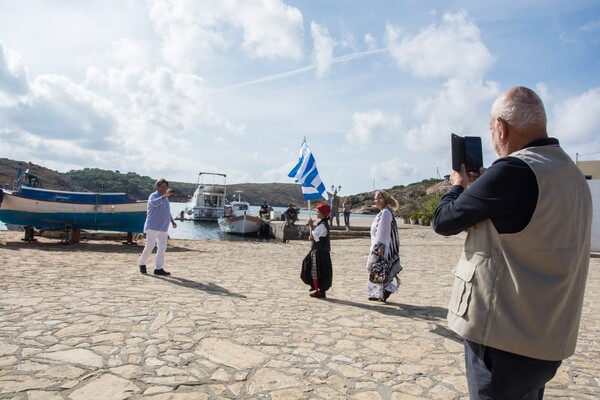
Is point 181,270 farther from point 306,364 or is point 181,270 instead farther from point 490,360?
point 490,360

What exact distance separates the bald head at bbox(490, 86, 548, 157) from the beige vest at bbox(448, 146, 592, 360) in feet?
0.39

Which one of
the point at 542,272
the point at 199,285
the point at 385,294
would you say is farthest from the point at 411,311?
the point at 542,272

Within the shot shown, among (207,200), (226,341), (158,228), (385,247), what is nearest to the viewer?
(226,341)

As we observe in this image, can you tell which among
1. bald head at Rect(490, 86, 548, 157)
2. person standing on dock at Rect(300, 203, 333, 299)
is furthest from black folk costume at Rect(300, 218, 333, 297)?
bald head at Rect(490, 86, 548, 157)

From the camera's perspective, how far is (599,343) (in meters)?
5.28

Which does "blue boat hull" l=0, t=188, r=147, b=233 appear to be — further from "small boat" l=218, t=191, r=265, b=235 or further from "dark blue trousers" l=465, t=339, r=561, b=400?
"small boat" l=218, t=191, r=265, b=235

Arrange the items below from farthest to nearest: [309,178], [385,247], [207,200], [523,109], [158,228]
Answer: [207,200], [309,178], [158,228], [385,247], [523,109]

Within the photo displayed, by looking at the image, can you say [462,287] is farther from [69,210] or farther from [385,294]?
[69,210]

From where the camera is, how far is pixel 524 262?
1.89 m

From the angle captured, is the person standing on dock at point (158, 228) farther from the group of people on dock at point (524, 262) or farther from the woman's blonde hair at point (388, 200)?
the group of people on dock at point (524, 262)

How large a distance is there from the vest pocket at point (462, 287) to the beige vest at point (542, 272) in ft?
0.18

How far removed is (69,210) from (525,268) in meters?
16.8

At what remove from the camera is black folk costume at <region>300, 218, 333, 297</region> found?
7.57 metres

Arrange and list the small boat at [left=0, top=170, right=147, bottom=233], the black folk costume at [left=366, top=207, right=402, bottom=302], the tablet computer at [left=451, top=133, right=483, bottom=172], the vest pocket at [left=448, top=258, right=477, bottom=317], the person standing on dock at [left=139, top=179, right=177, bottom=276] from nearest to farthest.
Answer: the vest pocket at [left=448, top=258, right=477, bottom=317] → the tablet computer at [left=451, top=133, right=483, bottom=172] → the black folk costume at [left=366, top=207, right=402, bottom=302] → the person standing on dock at [left=139, top=179, right=177, bottom=276] → the small boat at [left=0, top=170, right=147, bottom=233]
